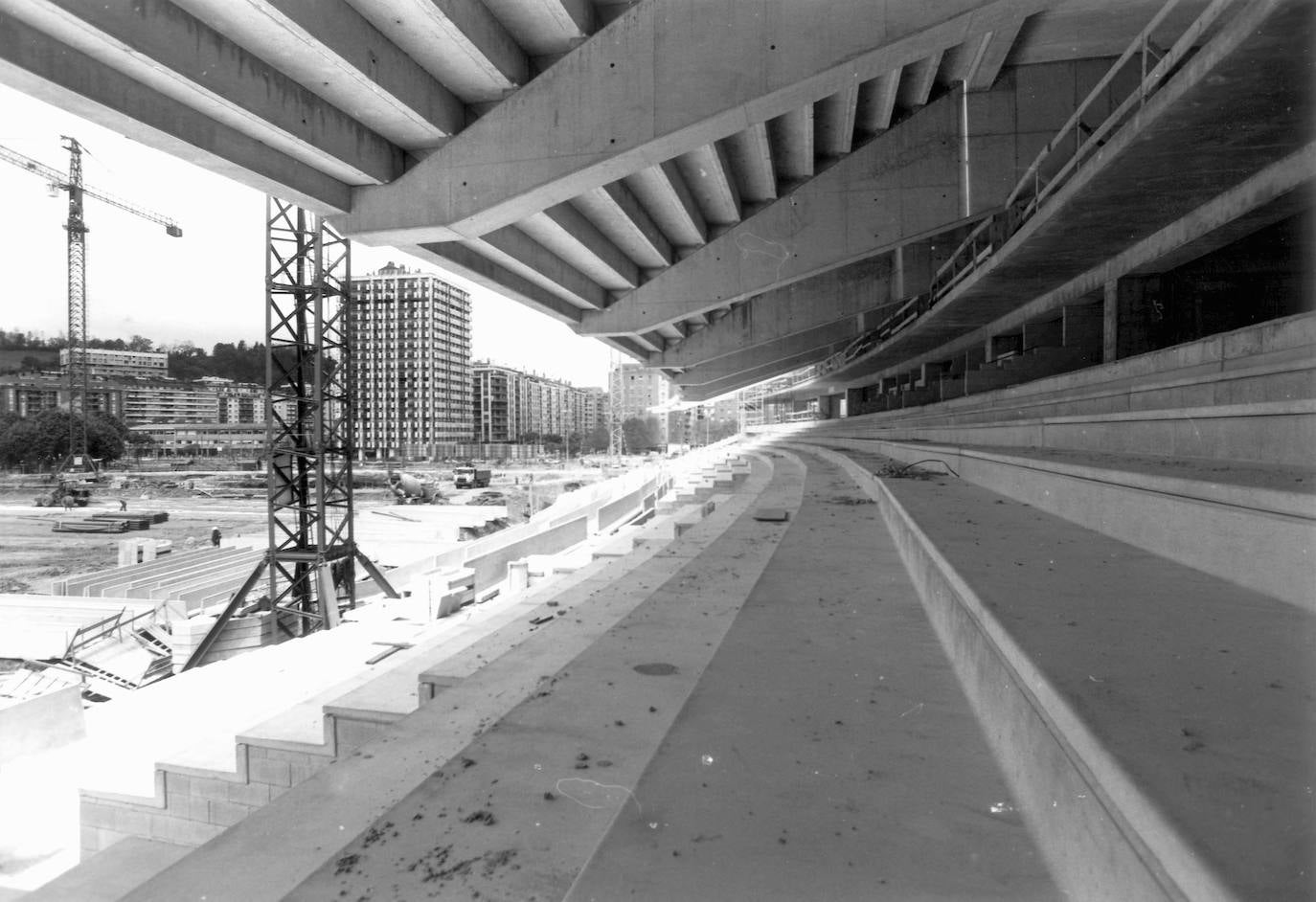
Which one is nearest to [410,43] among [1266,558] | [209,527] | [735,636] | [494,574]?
[735,636]

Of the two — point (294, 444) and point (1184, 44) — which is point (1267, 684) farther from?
point (294, 444)

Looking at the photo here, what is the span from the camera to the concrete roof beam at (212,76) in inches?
169

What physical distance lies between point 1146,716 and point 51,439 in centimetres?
4158

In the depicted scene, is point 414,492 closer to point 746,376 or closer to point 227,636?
point 746,376

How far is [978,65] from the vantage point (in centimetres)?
898

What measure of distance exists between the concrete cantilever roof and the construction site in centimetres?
4

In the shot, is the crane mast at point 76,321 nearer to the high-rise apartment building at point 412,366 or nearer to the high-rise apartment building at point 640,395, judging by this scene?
the high-rise apartment building at point 412,366

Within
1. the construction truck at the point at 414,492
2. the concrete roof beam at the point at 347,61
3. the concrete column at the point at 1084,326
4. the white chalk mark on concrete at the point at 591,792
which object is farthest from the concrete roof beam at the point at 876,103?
the construction truck at the point at 414,492

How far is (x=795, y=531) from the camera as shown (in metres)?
6.27

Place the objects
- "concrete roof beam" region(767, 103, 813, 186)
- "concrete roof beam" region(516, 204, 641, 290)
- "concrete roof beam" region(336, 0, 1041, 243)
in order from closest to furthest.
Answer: "concrete roof beam" region(336, 0, 1041, 243)
"concrete roof beam" region(767, 103, 813, 186)
"concrete roof beam" region(516, 204, 641, 290)

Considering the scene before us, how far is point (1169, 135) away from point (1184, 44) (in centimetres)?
79

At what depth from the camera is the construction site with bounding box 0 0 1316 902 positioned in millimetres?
1611

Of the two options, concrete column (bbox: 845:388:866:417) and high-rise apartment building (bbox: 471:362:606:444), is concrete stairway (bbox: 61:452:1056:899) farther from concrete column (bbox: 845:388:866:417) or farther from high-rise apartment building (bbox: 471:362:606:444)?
high-rise apartment building (bbox: 471:362:606:444)

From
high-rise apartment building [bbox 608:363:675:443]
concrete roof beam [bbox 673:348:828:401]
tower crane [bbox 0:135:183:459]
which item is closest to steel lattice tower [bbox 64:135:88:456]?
tower crane [bbox 0:135:183:459]
